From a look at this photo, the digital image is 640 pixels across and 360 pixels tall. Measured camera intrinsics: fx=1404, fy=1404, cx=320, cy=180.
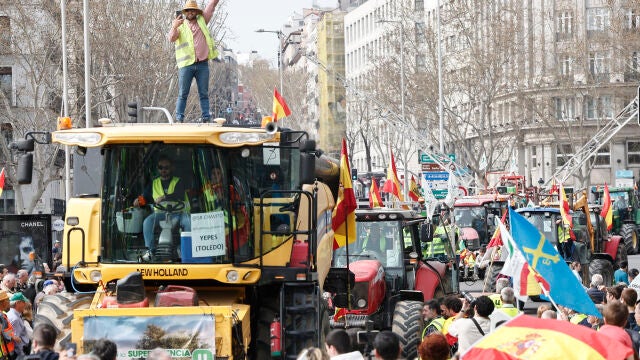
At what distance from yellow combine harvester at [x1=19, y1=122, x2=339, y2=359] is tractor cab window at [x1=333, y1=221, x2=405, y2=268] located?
613 cm

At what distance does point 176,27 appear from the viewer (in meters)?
16.3

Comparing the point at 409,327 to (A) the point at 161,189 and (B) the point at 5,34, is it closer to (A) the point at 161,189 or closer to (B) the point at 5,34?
(A) the point at 161,189

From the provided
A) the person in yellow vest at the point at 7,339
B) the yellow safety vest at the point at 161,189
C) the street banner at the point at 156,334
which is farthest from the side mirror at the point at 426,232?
A: the street banner at the point at 156,334

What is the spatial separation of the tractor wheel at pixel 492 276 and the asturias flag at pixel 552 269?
1490 centimetres

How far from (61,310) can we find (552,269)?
4.67 m

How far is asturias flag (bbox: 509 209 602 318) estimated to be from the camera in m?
12.1

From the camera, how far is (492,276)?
2827cm

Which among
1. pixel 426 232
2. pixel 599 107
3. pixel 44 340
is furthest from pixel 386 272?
pixel 599 107

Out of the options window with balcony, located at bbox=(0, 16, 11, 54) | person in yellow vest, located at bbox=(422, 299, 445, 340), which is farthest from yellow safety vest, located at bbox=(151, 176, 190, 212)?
window with balcony, located at bbox=(0, 16, 11, 54)

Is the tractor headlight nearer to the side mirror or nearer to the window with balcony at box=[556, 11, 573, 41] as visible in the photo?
the side mirror

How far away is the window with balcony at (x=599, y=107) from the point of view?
67.6 meters

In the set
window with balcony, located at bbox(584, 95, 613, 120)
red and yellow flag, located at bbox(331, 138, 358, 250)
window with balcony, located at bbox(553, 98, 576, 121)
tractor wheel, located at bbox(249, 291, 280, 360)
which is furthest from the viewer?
window with balcony, located at bbox(553, 98, 576, 121)

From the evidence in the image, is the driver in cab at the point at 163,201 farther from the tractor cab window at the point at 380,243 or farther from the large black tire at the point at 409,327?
the tractor cab window at the point at 380,243

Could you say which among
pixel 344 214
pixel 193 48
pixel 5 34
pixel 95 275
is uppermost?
pixel 5 34
